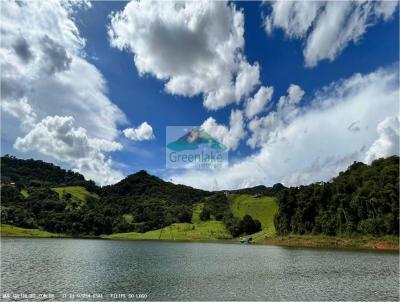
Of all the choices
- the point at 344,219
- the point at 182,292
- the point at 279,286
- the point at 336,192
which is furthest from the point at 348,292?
the point at 336,192

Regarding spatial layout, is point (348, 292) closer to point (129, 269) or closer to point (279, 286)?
point (279, 286)

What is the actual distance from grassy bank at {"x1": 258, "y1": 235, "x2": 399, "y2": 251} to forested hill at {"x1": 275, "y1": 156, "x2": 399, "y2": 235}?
14.0ft

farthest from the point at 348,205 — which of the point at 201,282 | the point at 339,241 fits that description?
the point at 201,282

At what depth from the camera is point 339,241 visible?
149000 millimetres

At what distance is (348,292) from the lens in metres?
44.5

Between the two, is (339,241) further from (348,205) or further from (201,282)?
(201,282)

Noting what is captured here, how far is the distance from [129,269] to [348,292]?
35430mm

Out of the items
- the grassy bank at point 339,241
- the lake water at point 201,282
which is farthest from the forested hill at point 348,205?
the lake water at point 201,282

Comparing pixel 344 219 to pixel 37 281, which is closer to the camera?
pixel 37 281

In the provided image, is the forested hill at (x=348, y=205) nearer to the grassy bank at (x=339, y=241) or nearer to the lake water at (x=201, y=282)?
the grassy bank at (x=339, y=241)

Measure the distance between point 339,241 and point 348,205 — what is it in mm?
18823

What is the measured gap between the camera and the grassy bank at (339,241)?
13200 cm

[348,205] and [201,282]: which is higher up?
[348,205]

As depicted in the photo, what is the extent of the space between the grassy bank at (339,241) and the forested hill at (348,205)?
428 centimetres
